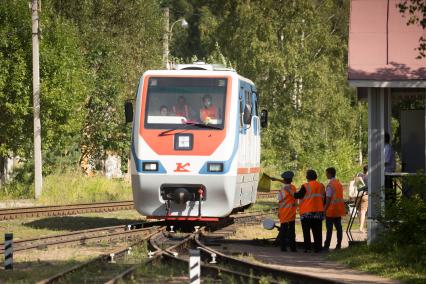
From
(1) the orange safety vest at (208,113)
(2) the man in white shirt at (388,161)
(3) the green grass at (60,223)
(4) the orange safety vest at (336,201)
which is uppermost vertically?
(1) the orange safety vest at (208,113)

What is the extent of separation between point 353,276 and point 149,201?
7.58m

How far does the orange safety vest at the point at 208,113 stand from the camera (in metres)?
23.0

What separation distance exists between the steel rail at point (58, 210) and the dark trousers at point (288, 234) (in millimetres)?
10255

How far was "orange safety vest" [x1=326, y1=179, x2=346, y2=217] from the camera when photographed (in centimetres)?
2077

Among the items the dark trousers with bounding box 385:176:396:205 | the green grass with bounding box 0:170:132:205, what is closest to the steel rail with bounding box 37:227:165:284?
the dark trousers with bounding box 385:176:396:205

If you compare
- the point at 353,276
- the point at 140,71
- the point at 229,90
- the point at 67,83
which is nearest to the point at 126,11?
the point at 140,71

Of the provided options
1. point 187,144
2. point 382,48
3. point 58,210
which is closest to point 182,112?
point 187,144

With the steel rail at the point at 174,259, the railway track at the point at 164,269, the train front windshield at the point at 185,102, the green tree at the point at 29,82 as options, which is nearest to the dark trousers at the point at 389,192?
the railway track at the point at 164,269

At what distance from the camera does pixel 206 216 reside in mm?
23219

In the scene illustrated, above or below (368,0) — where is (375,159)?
below

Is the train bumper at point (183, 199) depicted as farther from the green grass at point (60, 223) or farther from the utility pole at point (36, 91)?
the utility pole at point (36, 91)

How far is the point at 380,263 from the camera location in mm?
17344

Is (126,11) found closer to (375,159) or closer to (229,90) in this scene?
(229,90)

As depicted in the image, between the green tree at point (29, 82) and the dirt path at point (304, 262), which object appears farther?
the green tree at point (29, 82)
